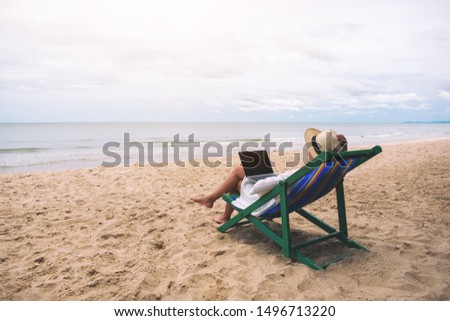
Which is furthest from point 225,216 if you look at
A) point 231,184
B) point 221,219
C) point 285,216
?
point 285,216

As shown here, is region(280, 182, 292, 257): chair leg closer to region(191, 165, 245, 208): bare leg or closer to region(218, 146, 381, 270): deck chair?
region(218, 146, 381, 270): deck chair

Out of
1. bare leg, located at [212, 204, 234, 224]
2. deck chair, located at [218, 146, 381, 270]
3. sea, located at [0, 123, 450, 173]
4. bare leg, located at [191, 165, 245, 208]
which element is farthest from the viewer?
sea, located at [0, 123, 450, 173]

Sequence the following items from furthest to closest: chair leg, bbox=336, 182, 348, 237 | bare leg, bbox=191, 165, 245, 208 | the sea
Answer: the sea < bare leg, bbox=191, 165, 245, 208 < chair leg, bbox=336, 182, 348, 237

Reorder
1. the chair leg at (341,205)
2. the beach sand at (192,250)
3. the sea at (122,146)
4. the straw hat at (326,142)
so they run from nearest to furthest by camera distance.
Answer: the beach sand at (192,250), the straw hat at (326,142), the chair leg at (341,205), the sea at (122,146)

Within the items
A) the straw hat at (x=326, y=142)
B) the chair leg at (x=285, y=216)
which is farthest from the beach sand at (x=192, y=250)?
the straw hat at (x=326, y=142)

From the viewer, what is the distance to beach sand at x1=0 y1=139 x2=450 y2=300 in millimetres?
2566

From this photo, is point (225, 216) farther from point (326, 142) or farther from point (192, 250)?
point (326, 142)

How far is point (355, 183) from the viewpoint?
6301 millimetres

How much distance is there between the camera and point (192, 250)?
3.35m

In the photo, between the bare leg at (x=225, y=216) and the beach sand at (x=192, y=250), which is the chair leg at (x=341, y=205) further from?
the bare leg at (x=225, y=216)

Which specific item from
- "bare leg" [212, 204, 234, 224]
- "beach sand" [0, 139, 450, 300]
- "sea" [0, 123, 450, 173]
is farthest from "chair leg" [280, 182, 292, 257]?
"sea" [0, 123, 450, 173]

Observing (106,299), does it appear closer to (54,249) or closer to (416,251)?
(54,249)

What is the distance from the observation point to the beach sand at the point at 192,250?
101 inches
